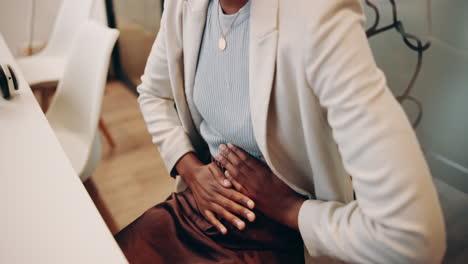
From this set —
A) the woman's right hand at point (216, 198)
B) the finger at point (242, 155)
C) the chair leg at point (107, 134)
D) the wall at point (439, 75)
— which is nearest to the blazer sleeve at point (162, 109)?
the woman's right hand at point (216, 198)

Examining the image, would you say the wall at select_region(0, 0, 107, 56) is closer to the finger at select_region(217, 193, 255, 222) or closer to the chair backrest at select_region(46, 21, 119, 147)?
the chair backrest at select_region(46, 21, 119, 147)

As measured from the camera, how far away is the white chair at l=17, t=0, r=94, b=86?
6.97 feet

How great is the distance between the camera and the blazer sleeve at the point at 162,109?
3.13 ft

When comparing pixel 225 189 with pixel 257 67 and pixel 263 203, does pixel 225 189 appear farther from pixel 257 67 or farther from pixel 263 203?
pixel 257 67

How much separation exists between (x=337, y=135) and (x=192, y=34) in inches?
16.6

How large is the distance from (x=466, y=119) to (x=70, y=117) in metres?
1.29

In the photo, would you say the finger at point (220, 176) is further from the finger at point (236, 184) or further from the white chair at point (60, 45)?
the white chair at point (60, 45)

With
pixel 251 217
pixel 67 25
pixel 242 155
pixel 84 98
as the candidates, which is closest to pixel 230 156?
pixel 242 155

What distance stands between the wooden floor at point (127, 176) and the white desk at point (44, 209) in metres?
0.88

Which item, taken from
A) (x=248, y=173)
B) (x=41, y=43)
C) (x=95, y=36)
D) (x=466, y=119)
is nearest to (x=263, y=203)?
(x=248, y=173)

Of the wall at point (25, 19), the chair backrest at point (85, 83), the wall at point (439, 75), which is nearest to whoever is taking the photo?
the wall at point (439, 75)

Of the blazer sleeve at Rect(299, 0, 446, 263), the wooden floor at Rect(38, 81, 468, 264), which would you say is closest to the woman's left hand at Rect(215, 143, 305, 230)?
the blazer sleeve at Rect(299, 0, 446, 263)

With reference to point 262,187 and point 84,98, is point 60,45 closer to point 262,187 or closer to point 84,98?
point 84,98

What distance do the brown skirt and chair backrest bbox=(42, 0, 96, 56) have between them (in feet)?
5.57
